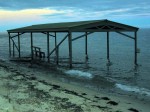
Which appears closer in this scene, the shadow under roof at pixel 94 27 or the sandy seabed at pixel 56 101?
the sandy seabed at pixel 56 101

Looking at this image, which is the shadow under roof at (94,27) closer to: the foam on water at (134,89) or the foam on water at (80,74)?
the foam on water at (80,74)

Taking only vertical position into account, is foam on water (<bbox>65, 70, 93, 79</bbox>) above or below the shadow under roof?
below

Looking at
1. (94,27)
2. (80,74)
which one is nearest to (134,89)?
(80,74)

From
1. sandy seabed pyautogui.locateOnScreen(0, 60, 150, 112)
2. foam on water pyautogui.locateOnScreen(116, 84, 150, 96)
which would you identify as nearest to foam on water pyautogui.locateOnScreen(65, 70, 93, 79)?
foam on water pyautogui.locateOnScreen(116, 84, 150, 96)

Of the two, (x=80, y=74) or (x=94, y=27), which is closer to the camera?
(x=80, y=74)

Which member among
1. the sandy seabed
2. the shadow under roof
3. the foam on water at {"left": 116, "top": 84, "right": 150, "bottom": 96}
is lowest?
the foam on water at {"left": 116, "top": 84, "right": 150, "bottom": 96}

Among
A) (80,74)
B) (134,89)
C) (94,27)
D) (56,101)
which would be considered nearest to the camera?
(56,101)

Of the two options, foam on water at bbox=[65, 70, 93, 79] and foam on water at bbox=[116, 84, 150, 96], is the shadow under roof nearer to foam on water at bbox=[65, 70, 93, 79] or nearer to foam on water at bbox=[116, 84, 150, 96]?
foam on water at bbox=[65, 70, 93, 79]

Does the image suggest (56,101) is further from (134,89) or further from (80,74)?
(80,74)

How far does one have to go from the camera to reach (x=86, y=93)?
14781 millimetres

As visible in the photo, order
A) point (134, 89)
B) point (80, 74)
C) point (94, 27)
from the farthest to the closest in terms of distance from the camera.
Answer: point (94, 27)
point (80, 74)
point (134, 89)

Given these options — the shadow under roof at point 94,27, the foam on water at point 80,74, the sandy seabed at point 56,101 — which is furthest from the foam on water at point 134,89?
the shadow under roof at point 94,27

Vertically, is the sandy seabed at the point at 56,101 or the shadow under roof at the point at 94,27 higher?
the shadow under roof at the point at 94,27

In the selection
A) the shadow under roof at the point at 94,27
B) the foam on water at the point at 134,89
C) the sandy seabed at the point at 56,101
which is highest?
the shadow under roof at the point at 94,27
